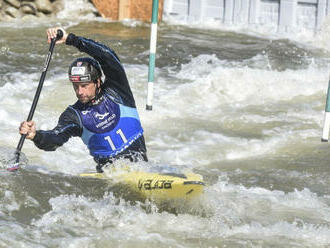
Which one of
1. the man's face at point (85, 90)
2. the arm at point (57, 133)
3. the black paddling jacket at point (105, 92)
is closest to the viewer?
the arm at point (57, 133)

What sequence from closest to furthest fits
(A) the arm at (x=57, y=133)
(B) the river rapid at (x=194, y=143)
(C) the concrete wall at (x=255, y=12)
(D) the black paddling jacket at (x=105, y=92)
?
(B) the river rapid at (x=194, y=143) < (A) the arm at (x=57, y=133) < (D) the black paddling jacket at (x=105, y=92) < (C) the concrete wall at (x=255, y=12)

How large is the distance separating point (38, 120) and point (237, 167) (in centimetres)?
253

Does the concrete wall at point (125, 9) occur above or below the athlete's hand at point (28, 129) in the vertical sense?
above

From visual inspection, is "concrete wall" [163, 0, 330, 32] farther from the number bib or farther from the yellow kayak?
the yellow kayak

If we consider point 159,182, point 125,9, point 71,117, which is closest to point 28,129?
point 71,117

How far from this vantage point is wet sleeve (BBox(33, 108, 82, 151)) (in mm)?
5047

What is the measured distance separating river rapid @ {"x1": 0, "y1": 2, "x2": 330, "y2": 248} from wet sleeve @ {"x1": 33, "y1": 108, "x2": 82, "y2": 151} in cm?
43

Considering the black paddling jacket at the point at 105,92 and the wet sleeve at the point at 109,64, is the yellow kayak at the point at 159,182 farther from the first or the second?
the wet sleeve at the point at 109,64

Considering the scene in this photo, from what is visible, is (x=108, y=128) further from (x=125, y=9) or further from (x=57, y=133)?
(x=125, y=9)

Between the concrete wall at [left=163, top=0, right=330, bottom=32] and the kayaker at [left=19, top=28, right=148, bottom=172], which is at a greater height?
the concrete wall at [left=163, top=0, right=330, bottom=32]

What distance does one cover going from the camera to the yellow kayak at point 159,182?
16.2 feet

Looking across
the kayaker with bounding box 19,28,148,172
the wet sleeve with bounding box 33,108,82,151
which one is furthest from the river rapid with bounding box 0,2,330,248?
the wet sleeve with bounding box 33,108,82,151

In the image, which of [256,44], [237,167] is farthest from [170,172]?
[256,44]

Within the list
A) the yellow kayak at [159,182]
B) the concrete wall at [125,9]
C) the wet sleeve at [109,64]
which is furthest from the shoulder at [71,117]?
the concrete wall at [125,9]
